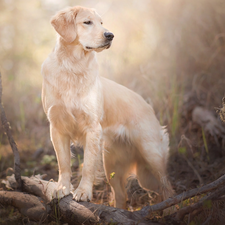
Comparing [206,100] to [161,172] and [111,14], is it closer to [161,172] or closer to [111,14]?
[161,172]

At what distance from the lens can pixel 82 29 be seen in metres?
2.43

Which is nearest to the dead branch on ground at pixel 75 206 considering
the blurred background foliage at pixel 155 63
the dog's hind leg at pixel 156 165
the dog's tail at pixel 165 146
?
the dog's hind leg at pixel 156 165

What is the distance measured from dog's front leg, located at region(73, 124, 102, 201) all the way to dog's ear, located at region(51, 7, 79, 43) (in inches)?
38.0

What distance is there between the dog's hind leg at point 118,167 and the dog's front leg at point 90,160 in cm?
62

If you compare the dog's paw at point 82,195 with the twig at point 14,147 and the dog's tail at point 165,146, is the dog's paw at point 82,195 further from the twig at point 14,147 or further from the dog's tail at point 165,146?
the dog's tail at point 165,146

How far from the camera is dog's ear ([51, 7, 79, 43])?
7.70ft

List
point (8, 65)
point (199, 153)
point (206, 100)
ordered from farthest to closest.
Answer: point (8, 65)
point (206, 100)
point (199, 153)

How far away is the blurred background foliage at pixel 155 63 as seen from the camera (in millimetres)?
4160

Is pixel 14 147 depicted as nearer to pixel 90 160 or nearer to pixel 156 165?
pixel 90 160

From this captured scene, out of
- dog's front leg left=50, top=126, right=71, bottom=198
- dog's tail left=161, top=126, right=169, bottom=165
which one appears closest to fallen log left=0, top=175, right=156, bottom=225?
dog's front leg left=50, top=126, right=71, bottom=198

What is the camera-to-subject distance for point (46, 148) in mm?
4664

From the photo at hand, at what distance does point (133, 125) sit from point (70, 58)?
1.09 meters

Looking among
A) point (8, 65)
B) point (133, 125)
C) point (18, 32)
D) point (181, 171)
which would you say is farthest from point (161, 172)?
point (18, 32)

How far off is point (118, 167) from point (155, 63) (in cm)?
321
